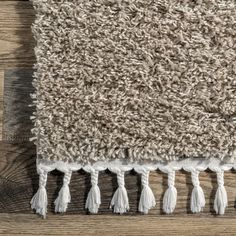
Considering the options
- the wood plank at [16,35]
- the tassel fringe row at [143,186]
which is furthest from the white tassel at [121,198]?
the wood plank at [16,35]

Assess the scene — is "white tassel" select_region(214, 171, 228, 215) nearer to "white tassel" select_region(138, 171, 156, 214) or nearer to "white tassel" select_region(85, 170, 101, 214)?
"white tassel" select_region(138, 171, 156, 214)

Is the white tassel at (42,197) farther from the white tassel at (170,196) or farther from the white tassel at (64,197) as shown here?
the white tassel at (170,196)

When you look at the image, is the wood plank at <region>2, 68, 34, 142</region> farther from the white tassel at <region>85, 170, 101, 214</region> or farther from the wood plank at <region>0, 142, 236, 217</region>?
the white tassel at <region>85, 170, 101, 214</region>

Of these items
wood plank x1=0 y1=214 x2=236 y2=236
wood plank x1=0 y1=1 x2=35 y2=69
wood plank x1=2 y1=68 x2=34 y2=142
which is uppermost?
wood plank x1=0 y1=1 x2=35 y2=69

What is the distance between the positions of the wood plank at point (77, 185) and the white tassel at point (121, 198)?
14 mm

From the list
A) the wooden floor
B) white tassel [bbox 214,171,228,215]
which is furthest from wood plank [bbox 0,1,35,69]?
white tassel [bbox 214,171,228,215]

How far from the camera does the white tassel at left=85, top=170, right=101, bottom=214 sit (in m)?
0.83

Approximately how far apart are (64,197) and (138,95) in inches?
9.1

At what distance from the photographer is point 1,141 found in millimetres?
869

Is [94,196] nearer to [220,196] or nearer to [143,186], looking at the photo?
[143,186]

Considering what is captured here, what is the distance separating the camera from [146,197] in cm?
82

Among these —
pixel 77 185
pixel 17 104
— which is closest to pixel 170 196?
pixel 77 185

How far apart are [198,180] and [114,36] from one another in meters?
A: 0.31

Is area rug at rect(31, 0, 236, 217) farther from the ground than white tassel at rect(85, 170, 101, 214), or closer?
farther from the ground
